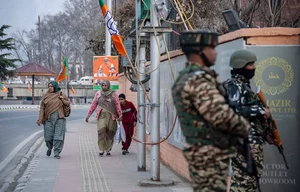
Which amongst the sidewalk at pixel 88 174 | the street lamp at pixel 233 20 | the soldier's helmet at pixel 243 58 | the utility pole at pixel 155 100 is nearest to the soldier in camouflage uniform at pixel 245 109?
the soldier's helmet at pixel 243 58

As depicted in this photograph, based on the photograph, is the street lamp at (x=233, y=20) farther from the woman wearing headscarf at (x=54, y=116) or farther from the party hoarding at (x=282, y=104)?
the woman wearing headscarf at (x=54, y=116)

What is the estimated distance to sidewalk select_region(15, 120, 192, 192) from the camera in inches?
361

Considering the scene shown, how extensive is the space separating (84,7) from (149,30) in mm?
63375

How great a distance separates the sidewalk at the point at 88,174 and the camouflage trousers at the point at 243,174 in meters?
2.77

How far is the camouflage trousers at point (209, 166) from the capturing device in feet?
14.7

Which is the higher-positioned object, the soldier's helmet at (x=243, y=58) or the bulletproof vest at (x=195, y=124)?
the soldier's helmet at (x=243, y=58)

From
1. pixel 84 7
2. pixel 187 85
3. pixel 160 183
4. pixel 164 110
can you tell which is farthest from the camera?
pixel 84 7

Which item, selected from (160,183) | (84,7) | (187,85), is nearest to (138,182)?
(160,183)

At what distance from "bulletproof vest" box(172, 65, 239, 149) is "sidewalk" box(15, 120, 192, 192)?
449 centimetres

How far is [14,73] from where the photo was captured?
197ft

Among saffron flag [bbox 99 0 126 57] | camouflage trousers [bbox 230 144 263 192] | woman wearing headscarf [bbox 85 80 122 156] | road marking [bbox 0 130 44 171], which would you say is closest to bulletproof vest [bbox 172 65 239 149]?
camouflage trousers [bbox 230 144 263 192]

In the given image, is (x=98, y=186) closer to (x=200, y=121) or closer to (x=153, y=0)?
(x=153, y=0)

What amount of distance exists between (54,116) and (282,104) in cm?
730

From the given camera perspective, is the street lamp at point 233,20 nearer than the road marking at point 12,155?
Yes
